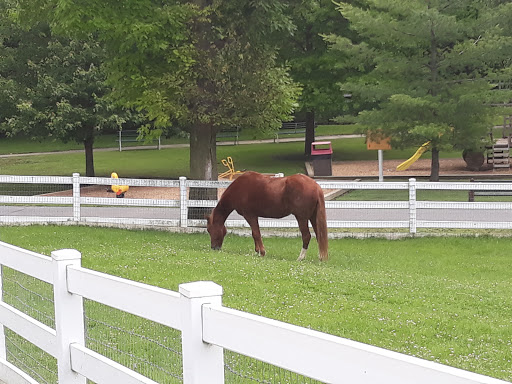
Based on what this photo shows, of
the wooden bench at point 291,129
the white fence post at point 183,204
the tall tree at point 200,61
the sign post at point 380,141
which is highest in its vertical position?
the tall tree at point 200,61

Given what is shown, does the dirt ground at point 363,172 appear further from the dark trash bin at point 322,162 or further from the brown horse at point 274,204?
the brown horse at point 274,204

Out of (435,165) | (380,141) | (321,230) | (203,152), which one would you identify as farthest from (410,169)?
(321,230)

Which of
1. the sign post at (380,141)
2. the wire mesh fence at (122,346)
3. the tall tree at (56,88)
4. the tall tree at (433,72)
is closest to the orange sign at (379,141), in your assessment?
the sign post at (380,141)

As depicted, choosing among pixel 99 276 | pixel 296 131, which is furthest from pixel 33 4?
pixel 296 131

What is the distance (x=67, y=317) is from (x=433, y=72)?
22.8m

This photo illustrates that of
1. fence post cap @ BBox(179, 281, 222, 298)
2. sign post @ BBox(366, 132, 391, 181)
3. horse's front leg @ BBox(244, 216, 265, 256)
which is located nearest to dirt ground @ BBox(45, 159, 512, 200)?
sign post @ BBox(366, 132, 391, 181)

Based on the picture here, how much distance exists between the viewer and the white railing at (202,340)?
209cm

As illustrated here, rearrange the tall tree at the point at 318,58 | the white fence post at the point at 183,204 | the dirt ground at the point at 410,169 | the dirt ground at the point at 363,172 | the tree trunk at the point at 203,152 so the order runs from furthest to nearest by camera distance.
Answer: the tall tree at the point at 318,58, the dirt ground at the point at 410,169, the dirt ground at the point at 363,172, the tree trunk at the point at 203,152, the white fence post at the point at 183,204

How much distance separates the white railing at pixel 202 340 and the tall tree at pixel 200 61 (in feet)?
44.1

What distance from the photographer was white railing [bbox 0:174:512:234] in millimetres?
15867

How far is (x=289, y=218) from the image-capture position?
1784 cm

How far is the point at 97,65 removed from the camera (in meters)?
29.5

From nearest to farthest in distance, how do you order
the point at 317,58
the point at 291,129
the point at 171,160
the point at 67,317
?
the point at 67,317, the point at 317,58, the point at 171,160, the point at 291,129

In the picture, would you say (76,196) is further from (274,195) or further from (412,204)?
(412,204)
